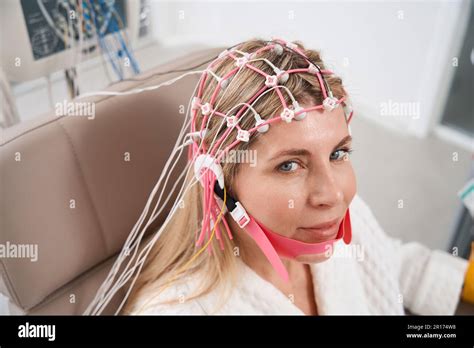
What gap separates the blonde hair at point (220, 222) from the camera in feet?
2.30

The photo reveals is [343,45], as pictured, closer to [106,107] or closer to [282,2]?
[282,2]

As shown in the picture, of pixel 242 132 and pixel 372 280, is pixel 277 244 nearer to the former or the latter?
pixel 242 132

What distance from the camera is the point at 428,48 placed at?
1955mm

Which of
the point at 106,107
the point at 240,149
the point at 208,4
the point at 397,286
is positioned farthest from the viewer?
the point at 208,4

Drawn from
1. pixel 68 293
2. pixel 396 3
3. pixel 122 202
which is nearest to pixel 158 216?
pixel 122 202

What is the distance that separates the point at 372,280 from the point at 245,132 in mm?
576

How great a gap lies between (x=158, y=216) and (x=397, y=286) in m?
0.57

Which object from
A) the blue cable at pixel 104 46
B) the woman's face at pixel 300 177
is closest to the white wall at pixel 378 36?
the blue cable at pixel 104 46

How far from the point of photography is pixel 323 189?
71cm

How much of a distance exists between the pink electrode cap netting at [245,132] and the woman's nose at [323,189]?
0.26 ft

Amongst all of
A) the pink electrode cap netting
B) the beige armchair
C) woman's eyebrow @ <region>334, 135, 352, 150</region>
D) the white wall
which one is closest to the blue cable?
the beige armchair

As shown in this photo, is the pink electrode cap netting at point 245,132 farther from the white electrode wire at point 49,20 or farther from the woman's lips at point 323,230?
the white electrode wire at point 49,20

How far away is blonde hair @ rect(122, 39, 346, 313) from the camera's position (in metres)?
0.70
